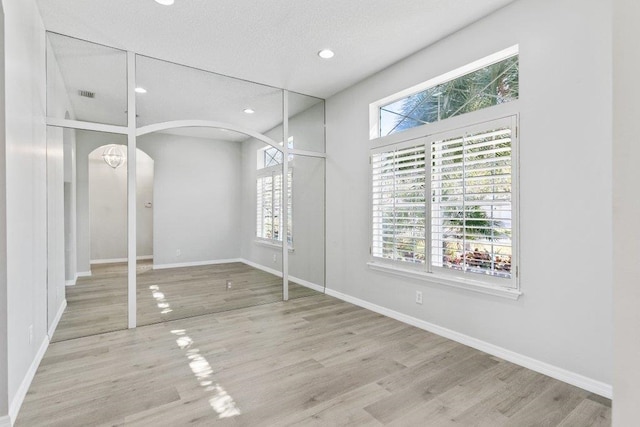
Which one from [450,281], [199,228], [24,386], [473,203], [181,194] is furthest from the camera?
[199,228]

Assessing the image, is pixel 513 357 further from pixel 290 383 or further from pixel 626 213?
pixel 626 213

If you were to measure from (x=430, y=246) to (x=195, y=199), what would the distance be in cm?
304

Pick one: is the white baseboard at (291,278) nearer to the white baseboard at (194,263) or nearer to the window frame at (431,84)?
the white baseboard at (194,263)

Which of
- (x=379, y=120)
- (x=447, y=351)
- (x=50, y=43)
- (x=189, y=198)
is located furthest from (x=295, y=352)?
(x=50, y=43)

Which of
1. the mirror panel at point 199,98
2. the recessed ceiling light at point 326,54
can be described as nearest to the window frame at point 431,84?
the recessed ceiling light at point 326,54

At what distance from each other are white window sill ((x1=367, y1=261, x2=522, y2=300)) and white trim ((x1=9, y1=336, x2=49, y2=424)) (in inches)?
127

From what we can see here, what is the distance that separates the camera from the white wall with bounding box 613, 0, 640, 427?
0.83m

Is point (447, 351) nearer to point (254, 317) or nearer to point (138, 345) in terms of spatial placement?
point (254, 317)

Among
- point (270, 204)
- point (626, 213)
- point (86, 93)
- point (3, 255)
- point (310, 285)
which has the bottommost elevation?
point (310, 285)

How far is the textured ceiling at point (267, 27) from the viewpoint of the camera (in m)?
2.65

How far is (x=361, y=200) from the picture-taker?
13.7 feet

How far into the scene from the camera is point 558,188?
236 centimetres

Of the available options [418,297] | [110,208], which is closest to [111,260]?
[110,208]

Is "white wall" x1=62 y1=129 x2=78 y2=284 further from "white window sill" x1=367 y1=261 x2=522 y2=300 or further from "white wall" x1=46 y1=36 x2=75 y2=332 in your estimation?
"white window sill" x1=367 y1=261 x2=522 y2=300
